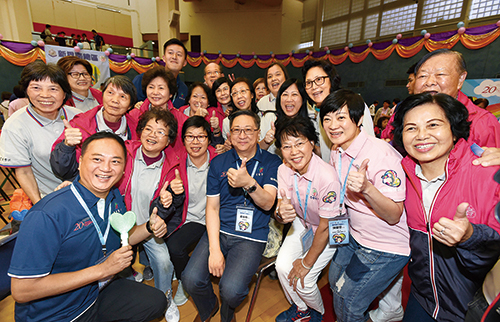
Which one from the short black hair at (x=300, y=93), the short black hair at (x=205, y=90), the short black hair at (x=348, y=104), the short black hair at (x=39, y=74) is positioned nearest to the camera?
the short black hair at (x=348, y=104)

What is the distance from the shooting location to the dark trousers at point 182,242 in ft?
6.47

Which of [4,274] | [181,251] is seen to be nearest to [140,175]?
[181,251]

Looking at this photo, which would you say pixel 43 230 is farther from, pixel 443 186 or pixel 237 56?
pixel 237 56

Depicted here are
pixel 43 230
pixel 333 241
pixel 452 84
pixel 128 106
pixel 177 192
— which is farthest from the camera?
pixel 128 106

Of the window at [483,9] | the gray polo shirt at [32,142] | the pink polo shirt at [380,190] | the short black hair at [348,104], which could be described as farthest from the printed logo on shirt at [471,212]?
the window at [483,9]

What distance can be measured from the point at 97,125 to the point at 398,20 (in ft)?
38.4

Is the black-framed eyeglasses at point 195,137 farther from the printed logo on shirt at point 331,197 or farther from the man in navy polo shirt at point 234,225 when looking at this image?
the printed logo on shirt at point 331,197

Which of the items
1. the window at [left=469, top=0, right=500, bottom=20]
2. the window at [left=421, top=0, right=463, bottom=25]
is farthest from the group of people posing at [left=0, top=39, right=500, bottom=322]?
the window at [left=421, top=0, right=463, bottom=25]

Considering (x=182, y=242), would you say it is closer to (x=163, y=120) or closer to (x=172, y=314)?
(x=172, y=314)

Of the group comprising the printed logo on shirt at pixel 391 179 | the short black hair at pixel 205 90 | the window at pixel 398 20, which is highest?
the window at pixel 398 20

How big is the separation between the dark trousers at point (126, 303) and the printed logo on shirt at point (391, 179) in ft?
5.56

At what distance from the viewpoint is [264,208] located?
1839 millimetres

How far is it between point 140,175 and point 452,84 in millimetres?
2542

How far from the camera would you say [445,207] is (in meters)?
1.21
